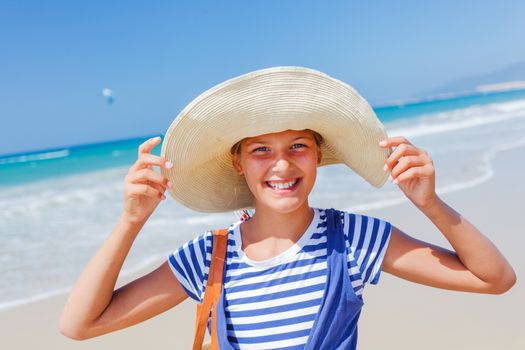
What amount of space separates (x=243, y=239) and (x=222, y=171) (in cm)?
36

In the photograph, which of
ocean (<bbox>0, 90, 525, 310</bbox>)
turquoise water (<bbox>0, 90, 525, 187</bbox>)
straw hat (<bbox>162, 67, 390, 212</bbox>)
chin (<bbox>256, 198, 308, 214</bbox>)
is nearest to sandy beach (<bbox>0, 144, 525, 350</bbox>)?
ocean (<bbox>0, 90, 525, 310</bbox>)

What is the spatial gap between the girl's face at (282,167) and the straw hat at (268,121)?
0.05 metres

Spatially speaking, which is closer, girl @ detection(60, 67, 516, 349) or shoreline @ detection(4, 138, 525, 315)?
girl @ detection(60, 67, 516, 349)

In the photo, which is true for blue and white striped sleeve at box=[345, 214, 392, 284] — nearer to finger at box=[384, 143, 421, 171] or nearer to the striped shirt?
the striped shirt

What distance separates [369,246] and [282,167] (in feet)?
1.34

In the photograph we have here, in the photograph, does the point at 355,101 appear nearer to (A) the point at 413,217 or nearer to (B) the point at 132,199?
(B) the point at 132,199

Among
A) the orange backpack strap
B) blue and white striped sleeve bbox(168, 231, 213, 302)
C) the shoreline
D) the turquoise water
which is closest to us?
the orange backpack strap

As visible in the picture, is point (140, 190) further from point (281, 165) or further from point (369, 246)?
point (369, 246)

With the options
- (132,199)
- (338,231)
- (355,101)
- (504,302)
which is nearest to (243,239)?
(338,231)

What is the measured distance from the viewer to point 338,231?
6.15ft

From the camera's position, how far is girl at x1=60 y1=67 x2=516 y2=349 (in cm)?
172

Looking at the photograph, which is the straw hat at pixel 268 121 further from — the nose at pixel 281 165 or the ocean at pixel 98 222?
the ocean at pixel 98 222

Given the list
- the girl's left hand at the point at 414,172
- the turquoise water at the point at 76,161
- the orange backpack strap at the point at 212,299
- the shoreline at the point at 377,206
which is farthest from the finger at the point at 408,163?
the turquoise water at the point at 76,161

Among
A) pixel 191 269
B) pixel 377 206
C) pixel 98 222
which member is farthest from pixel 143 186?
pixel 98 222
